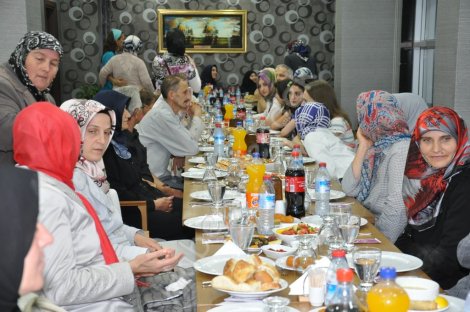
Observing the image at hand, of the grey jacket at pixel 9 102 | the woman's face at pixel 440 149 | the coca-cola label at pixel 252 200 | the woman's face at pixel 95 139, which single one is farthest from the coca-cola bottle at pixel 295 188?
the grey jacket at pixel 9 102

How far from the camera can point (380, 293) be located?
1.56 m

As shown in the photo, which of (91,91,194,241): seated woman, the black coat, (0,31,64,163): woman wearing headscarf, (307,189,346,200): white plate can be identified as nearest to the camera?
the black coat

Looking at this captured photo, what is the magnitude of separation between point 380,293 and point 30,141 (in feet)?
3.79

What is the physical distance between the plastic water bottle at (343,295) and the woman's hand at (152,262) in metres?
1.07

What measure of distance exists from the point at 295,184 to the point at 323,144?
140 cm

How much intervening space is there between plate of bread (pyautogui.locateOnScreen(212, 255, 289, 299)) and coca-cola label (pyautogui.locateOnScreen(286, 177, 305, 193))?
A: 3.26 ft

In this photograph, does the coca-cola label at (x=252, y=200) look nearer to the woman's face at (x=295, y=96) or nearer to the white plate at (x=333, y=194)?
the white plate at (x=333, y=194)

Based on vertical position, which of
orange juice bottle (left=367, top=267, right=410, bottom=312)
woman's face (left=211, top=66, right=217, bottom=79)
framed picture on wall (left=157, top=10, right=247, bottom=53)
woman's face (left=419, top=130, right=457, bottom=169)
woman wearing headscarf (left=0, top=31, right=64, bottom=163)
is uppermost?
framed picture on wall (left=157, top=10, right=247, bottom=53)

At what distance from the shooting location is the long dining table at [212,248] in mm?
1963

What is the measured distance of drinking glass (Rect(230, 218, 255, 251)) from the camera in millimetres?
2344

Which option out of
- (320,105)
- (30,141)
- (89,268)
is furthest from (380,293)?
(320,105)

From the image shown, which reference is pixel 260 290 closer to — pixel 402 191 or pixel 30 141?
pixel 30 141

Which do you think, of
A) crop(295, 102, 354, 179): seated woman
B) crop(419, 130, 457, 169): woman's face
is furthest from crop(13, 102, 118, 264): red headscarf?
crop(295, 102, 354, 179): seated woman

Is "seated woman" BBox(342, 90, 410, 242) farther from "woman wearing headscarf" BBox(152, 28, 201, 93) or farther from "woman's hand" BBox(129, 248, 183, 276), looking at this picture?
"woman wearing headscarf" BBox(152, 28, 201, 93)
